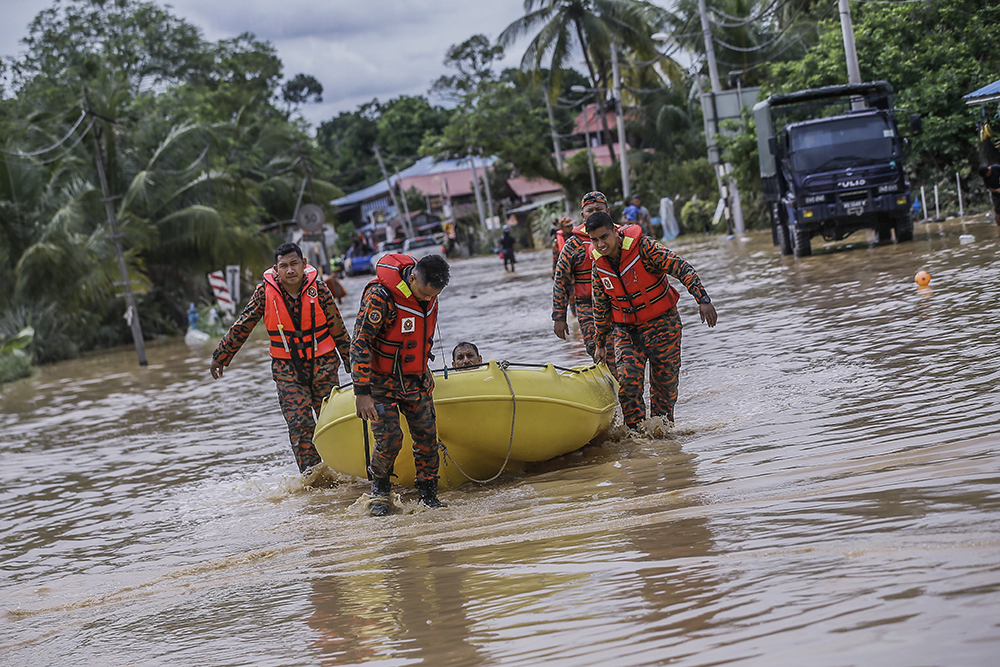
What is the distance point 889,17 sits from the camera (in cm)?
2456

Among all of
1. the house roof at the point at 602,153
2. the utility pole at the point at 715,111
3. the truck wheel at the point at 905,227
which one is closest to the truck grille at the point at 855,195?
the truck wheel at the point at 905,227

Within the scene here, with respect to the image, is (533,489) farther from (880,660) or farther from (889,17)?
(889,17)

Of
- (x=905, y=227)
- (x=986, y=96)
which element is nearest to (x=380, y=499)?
(x=905, y=227)

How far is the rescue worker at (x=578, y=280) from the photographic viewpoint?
27.2 ft

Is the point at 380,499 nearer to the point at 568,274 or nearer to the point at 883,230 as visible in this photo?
the point at 568,274

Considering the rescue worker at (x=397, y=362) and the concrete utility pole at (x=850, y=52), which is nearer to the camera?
the rescue worker at (x=397, y=362)

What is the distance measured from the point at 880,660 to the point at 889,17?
79.8ft

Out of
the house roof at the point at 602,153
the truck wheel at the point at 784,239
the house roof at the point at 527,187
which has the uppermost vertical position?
the house roof at the point at 602,153

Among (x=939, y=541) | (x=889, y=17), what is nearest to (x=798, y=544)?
(x=939, y=541)

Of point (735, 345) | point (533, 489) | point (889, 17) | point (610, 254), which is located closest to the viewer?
point (533, 489)

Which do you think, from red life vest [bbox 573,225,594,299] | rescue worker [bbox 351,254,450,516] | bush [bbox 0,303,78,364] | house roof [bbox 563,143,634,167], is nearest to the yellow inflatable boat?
rescue worker [bbox 351,254,450,516]

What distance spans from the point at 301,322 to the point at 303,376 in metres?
0.40

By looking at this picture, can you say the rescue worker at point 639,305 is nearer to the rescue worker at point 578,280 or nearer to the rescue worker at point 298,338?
the rescue worker at point 578,280

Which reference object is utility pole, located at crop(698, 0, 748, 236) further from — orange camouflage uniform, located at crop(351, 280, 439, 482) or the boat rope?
orange camouflage uniform, located at crop(351, 280, 439, 482)
